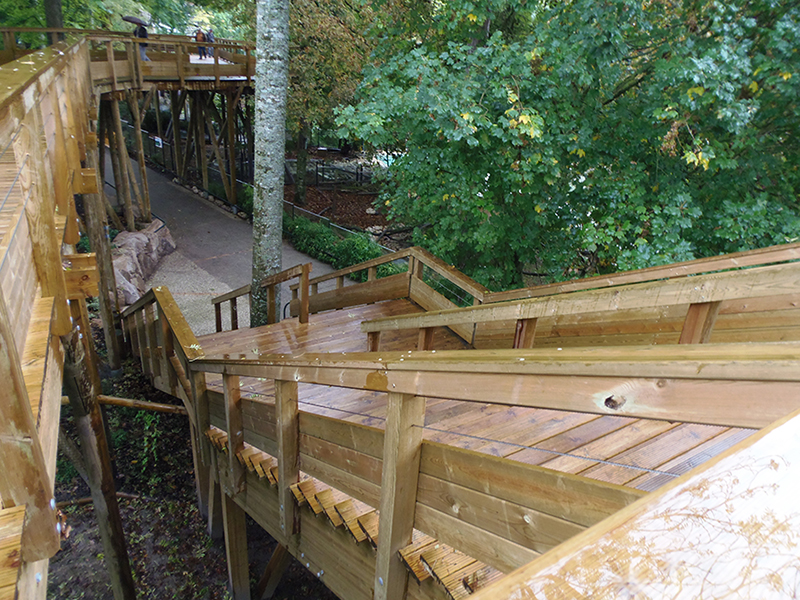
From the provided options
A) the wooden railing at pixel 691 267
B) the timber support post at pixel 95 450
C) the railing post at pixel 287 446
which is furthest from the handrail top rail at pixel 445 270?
the timber support post at pixel 95 450

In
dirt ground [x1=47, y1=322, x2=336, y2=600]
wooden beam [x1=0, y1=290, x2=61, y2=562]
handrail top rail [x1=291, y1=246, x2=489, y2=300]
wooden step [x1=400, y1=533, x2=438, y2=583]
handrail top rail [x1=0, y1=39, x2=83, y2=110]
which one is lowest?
dirt ground [x1=47, y1=322, x2=336, y2=600]

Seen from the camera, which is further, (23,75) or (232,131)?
(232,131)

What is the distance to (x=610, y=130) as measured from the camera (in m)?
6.37

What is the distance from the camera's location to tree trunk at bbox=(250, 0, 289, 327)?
6.53 meters

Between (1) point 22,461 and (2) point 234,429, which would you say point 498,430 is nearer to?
(2) point 234,429

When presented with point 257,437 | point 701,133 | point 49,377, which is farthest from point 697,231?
point 49,377

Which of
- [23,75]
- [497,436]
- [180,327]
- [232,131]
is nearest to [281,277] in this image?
[180,327]

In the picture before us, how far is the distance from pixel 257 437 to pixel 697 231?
5155mm

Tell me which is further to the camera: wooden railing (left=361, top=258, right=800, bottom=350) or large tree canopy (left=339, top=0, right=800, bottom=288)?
large tree canopy (left=339, top=0, right=800, bottom=288)

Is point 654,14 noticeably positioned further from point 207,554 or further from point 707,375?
point 207,554

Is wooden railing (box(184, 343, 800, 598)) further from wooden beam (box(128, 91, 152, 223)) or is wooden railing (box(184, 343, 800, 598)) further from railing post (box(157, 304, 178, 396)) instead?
wooden beam (box(128, 91, 152, 223))

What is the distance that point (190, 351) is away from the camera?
3.79 meters

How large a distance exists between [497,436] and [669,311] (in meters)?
1.50

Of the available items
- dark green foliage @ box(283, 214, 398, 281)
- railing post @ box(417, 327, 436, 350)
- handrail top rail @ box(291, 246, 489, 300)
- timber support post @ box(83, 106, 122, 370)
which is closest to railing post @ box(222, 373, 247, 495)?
railing post @ box(417, 327, 436, 350)
